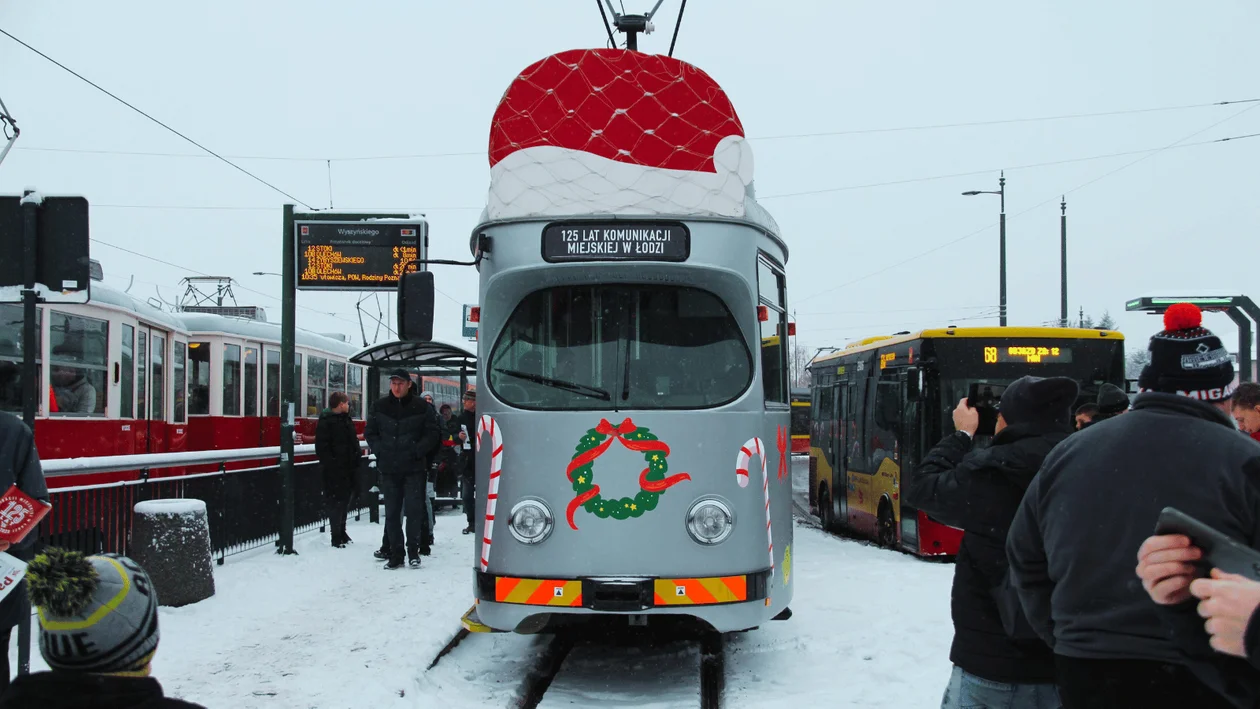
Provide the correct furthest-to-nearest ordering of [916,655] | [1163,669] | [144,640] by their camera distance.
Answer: [916,655] → [1163,669] → [144,640]

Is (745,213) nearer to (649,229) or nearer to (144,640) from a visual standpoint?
(649,229)

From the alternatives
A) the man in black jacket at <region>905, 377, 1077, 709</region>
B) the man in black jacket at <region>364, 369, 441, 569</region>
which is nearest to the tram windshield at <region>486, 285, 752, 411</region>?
the man in black jacket at <region>905, 377, 1077, 709</region>

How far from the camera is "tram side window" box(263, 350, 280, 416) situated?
20.1 meters

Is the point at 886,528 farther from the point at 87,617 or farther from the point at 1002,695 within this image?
the point at 87,617

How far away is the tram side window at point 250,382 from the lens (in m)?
19.4

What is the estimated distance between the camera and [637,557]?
6219 millimetres

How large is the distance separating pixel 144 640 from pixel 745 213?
5.13m

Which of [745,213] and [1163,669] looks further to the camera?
[745,213]

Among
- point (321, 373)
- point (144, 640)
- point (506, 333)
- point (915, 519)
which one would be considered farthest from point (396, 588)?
point (321, 373)

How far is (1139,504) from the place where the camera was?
2.49 m

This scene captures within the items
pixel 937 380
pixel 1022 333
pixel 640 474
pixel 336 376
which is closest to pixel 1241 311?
pixel 1022 333

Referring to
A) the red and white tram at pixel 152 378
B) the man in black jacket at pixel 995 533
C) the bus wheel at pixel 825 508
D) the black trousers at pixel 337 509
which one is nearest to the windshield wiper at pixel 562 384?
the red and white tram at pixel 152 378

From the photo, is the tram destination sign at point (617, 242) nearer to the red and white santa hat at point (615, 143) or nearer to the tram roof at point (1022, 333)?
the red and white santa hat at point (615, 143)

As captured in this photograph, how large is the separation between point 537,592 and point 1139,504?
14.0 feet
